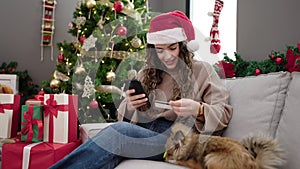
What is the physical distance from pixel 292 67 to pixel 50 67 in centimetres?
A: 257

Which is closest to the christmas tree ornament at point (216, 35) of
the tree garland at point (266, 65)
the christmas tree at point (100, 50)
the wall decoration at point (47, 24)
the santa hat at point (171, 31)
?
the tree garland at point (266, 65)

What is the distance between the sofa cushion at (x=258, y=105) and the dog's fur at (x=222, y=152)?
0.42 feet

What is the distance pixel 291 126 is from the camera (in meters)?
1.07

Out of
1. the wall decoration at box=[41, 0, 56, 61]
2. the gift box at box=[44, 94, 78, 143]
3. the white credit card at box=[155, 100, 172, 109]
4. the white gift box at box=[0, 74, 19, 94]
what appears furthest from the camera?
the wall decoration at box=[41, 0, 56, 61]

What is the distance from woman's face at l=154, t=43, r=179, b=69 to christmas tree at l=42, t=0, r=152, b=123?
2.39ft

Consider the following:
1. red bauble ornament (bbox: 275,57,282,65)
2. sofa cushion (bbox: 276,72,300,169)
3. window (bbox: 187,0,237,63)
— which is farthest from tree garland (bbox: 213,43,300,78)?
sofa cushion (bbox: 276,72,300,169)

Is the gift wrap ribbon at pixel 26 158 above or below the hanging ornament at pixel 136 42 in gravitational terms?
below

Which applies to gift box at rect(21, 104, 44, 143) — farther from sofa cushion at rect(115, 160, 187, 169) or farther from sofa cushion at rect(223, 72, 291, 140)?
sofa cushion at rect(223, 72, 291, 140)

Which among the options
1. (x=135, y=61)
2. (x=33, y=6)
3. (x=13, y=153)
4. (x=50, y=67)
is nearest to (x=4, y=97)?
(x=13, y=153)

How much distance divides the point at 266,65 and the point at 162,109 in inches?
28.4

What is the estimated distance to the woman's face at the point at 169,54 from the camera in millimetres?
1399

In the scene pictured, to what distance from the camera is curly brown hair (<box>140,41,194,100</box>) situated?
1397mm

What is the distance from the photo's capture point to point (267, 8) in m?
2.18

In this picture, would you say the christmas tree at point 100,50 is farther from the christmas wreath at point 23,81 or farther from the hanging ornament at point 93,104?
the christmas wreath at point 23,81
